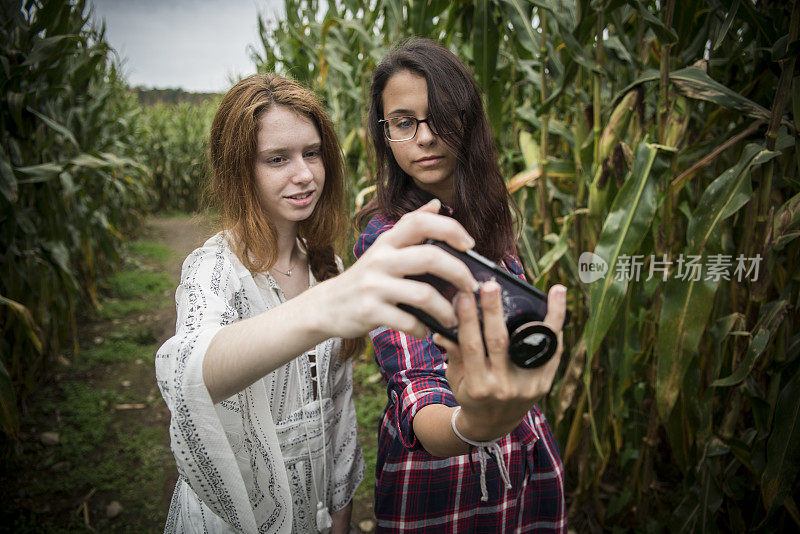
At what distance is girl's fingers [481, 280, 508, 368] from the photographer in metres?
0.44

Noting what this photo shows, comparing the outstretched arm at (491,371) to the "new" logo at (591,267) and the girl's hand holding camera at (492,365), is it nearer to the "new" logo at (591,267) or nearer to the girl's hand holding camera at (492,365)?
the girl's hand holding camera at (492,365)

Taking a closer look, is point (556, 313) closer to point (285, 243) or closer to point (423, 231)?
point (423, 231)

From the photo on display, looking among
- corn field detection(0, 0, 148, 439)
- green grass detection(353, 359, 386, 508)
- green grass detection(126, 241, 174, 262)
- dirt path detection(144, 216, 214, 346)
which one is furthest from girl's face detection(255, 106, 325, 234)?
green grass detection(126, 241, 174, 262)

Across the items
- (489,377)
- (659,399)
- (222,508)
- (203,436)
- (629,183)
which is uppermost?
(629,183)

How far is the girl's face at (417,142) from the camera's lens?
35.9 inches

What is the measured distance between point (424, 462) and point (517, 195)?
1.31 metres

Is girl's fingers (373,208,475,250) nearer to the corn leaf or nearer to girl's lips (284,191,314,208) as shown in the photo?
girl's lips (284,191,314,208)

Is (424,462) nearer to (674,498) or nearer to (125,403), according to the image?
(674,498)

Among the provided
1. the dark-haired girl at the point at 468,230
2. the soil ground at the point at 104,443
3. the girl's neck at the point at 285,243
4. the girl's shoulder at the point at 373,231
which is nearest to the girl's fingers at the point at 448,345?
the dark-haired girl at the point at 468,230

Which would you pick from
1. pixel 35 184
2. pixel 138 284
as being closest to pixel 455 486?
pixel 35 184

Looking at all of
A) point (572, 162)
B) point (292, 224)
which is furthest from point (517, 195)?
point (292, 224)

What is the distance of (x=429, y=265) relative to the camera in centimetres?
43

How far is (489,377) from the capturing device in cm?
48

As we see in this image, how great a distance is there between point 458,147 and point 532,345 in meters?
0.57
